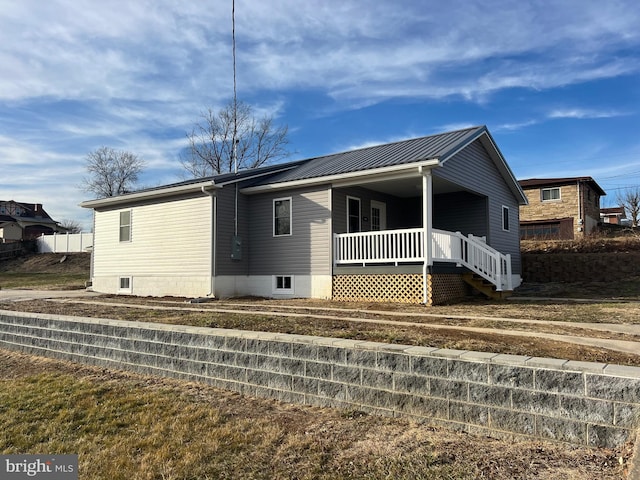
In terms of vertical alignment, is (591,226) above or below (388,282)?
above

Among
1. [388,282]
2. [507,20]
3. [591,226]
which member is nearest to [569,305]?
[388,282]

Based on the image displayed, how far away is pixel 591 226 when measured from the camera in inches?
1068

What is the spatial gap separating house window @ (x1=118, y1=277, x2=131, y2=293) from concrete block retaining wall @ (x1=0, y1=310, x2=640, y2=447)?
31.0ft

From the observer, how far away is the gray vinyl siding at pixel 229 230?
13.3 meters

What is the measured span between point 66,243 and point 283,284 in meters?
28.2

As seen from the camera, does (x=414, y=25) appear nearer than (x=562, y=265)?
Yes

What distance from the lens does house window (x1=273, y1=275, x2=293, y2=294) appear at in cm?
1344

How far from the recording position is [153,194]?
14.6m

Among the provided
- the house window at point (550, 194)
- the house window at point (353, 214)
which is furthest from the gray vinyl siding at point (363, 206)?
the house window at point (550, 194)

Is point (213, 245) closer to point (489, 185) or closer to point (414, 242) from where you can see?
point (414, 242)

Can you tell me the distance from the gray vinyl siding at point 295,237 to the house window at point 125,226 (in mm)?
4490

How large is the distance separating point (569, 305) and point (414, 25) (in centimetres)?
783

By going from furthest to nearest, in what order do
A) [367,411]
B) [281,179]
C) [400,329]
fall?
1. [281,179]
2. [400,329]
3. [367,411]

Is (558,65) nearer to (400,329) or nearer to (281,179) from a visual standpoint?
(281,179)
